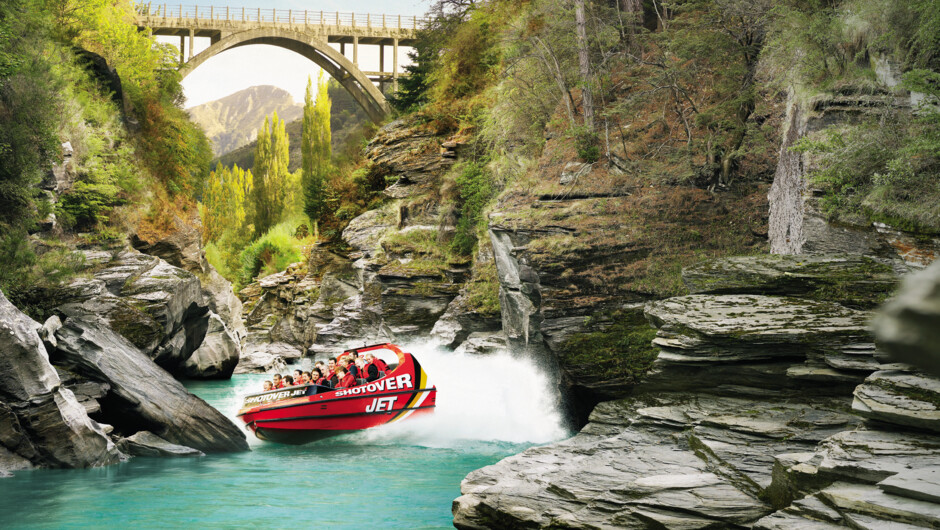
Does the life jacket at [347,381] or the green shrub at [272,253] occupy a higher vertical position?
the green shrub at [272,253]

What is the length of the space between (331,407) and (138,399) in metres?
4.46

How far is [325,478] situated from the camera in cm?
1316

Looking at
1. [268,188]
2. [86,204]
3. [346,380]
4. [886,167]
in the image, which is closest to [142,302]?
[86,204]

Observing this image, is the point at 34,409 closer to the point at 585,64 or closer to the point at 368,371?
the point at 368,371

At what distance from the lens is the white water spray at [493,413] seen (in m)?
16.9

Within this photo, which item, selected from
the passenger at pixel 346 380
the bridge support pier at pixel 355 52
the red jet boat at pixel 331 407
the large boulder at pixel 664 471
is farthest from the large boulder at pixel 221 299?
the large boulder at pixel 664 471

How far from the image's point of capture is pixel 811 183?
11.6 metres

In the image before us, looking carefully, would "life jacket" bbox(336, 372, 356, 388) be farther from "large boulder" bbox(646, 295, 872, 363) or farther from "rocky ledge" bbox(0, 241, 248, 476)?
"large boulder" bbox(646, 295, 872, 363)

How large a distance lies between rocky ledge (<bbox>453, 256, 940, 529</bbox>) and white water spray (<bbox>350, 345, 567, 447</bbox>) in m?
4.45

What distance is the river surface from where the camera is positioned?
10.3 m

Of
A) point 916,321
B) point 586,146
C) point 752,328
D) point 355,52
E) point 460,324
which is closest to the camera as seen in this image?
point 916,321

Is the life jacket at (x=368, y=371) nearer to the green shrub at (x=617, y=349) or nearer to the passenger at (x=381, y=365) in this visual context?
the passenger at (x=381, y=365)

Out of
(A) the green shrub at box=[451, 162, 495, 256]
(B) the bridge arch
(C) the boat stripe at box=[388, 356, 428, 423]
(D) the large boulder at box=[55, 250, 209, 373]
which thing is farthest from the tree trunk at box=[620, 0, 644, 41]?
(B) the bridge arch

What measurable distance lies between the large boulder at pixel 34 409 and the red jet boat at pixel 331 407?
4329 mm
